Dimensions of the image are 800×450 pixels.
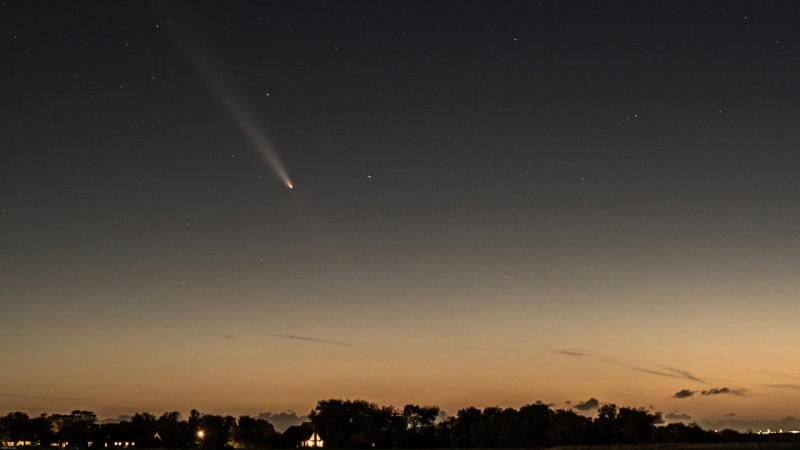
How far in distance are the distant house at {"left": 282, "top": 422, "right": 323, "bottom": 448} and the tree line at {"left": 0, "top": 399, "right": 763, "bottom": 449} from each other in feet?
0.60

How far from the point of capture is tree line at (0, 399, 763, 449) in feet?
292

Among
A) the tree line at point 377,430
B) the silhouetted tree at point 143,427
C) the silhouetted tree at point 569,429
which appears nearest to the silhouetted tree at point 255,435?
the tree line at point 377,430

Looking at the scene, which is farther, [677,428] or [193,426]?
[193,426]

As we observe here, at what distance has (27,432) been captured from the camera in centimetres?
15862

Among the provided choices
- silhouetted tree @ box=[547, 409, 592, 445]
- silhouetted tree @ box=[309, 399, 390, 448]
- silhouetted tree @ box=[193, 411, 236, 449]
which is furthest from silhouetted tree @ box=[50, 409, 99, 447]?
silhouetted tree @ box=[547, 409, 592, 445]

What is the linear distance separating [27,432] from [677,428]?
12769 cm

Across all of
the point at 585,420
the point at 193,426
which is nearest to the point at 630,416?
the point at 585,420

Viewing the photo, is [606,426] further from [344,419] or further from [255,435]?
[255,435]

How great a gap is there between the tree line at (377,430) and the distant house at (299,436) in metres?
0.18

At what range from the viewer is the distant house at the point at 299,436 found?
128 m

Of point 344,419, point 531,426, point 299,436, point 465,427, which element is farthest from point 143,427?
point 531,426

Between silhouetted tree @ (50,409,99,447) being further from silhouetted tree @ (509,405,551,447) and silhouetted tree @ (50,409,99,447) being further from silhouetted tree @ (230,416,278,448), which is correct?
silhouetted tree @ (509,405,551,447)

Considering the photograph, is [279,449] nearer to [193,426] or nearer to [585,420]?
[193,426]

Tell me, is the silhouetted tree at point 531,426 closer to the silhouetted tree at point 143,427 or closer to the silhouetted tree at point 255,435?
the silhouetted tree at point 255,435
